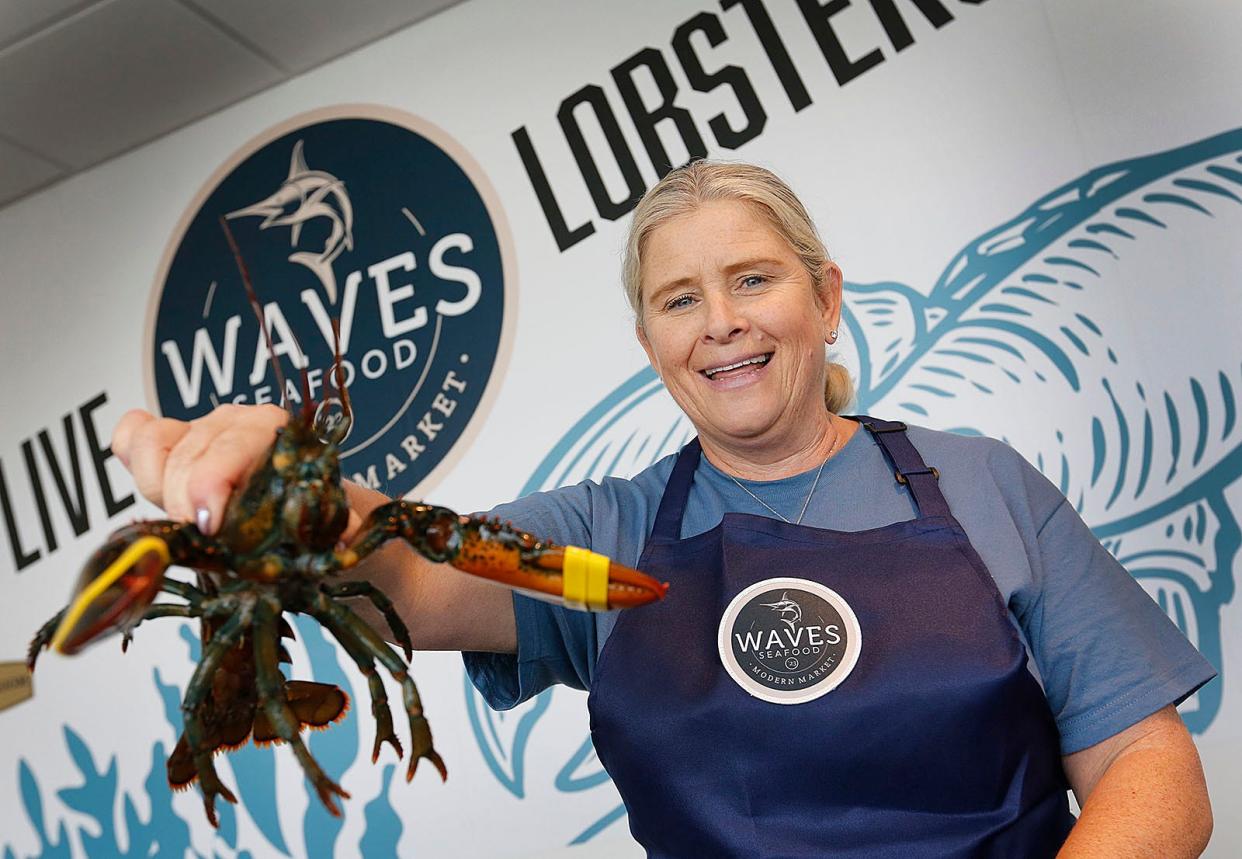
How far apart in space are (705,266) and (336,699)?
2.21 ft

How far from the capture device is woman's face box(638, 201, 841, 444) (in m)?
1.41

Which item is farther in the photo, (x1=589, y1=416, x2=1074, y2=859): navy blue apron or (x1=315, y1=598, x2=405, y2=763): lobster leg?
(x1=589, y1=416, x2=1074, y2=859): navy blue apron

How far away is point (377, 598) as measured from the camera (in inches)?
40.9

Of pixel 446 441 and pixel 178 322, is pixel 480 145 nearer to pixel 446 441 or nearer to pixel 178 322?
pixel 446 441

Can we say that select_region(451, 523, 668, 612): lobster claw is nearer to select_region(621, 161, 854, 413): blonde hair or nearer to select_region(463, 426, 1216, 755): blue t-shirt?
select_region(463, 426, 1216, 755): blue t-shirt

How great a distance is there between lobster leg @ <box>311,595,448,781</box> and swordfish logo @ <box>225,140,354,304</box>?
201 centimetres

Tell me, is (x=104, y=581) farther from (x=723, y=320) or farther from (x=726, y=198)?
(x=726, y=198)

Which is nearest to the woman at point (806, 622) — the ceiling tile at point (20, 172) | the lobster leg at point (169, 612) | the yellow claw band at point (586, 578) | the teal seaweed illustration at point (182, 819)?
the lobster leg at point (169, 612)

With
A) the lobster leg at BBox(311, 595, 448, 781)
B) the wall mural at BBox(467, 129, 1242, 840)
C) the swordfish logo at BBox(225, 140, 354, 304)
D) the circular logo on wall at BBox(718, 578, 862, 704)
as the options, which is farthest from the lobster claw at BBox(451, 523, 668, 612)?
the swordfish logo at BBox(225, 140, 354, 304)

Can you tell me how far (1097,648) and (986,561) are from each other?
0.15m

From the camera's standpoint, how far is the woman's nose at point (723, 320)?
140 centimetres

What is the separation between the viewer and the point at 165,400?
3.00m

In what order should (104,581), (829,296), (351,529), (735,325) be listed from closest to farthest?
(104,581)
(351,529)
(735,325)
(829,296)

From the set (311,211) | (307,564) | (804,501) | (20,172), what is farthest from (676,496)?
(20,172)
